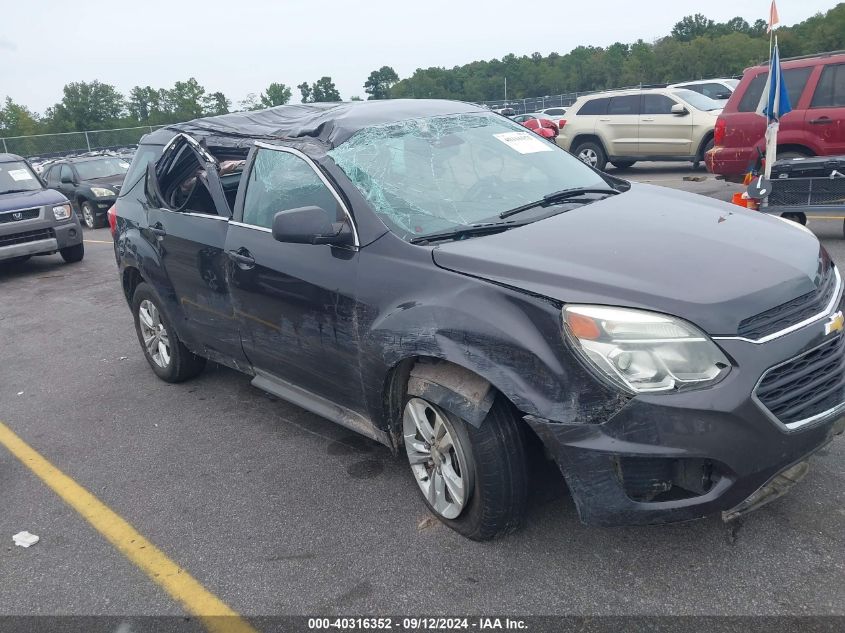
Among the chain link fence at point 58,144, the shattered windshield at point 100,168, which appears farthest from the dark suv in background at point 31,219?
the chain link fence at point 58,144

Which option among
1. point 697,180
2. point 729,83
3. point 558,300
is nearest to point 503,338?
point 558,300

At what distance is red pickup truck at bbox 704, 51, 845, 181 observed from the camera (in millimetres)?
9234

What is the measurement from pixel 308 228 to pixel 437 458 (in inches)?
46.7

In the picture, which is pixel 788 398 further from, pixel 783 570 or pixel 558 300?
pixel 558 300

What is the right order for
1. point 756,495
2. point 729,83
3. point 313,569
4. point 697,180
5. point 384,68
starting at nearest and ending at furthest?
point 756,495 → point 313,569 → point 697,180 → point 729,83 → point 384,68

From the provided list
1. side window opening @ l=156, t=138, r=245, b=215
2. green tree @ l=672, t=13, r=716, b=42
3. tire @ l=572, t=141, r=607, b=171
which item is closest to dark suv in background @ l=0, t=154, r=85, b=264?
side window opening @ l=156, t=138, r=245, b=215

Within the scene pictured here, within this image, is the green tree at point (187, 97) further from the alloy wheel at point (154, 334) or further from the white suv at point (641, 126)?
the alloy wheel at point (154, 334)

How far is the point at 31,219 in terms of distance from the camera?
417 inches

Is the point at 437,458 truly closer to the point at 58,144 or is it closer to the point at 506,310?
the point at 506,310

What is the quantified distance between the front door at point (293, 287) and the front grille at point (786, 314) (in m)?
1.67

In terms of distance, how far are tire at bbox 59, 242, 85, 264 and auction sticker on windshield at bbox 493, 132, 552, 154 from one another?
915cm

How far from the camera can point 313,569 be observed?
308cm

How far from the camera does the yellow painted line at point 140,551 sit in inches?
112

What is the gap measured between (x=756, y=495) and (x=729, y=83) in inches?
709
